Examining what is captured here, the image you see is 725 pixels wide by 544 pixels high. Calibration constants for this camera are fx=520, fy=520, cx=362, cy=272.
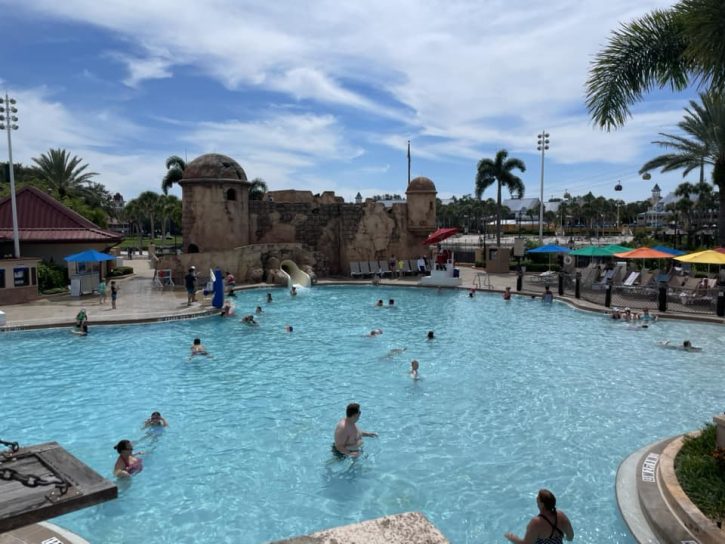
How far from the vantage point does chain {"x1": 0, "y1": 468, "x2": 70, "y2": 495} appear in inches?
121

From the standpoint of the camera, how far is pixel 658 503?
6027 millimetres

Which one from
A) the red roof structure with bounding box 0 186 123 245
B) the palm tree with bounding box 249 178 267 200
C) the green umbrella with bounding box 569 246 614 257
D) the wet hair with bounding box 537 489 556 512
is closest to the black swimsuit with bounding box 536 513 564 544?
the wet hair with bounding box 537 489 556 512

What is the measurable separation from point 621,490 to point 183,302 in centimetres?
1792

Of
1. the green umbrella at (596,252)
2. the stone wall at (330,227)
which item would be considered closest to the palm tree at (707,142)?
the green umbrella at (596,252)

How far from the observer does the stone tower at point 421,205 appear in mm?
31516

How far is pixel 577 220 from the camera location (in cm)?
12150

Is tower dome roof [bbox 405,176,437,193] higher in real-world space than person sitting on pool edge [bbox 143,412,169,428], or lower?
higher

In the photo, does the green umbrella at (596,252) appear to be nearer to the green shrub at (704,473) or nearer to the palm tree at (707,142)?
the palm tree at (707,142)

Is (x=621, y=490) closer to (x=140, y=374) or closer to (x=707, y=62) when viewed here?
(x=707, y=62)

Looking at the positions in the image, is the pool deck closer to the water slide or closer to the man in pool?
the water slide

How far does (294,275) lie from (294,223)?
4772mm

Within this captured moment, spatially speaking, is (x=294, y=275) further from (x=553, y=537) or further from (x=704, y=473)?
(x=553, y=537)

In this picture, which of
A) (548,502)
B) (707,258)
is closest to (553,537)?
(548,502)

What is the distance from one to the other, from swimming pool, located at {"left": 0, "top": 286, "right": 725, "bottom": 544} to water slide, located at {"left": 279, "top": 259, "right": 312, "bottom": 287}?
9043 mm
